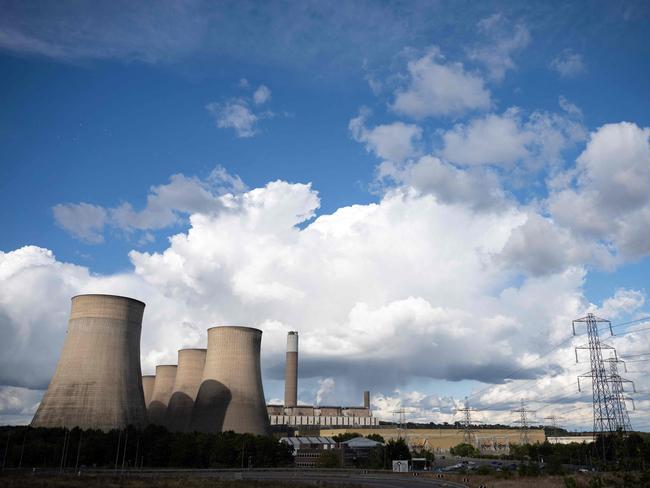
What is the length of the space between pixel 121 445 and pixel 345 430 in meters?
60.2

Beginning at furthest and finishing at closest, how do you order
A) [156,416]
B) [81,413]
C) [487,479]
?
[156,416] < [81,413] < [487,479]

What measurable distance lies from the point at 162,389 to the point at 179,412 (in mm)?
11298

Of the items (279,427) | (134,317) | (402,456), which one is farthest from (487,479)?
(279,427)

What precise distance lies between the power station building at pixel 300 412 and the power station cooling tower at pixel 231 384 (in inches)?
1751

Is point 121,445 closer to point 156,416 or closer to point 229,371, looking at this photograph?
point 229,371

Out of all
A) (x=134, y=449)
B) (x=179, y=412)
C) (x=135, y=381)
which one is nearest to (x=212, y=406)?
(x=134, y=449)

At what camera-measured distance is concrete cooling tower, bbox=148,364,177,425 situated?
66938 mm

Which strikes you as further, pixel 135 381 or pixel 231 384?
pixel 231 384

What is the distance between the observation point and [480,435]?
9600 cm

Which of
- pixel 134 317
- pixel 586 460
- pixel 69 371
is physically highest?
pixel 134 317

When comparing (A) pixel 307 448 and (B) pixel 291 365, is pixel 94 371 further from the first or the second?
(B) pixel 291 365

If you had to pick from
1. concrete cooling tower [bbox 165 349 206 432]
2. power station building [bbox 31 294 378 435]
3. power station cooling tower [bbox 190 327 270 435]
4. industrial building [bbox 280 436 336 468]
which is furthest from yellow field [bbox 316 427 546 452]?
power station cooling tower [bbox 190 327 270 435]

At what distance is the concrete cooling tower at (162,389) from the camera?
66938mm

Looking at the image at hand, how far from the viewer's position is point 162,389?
228ft
